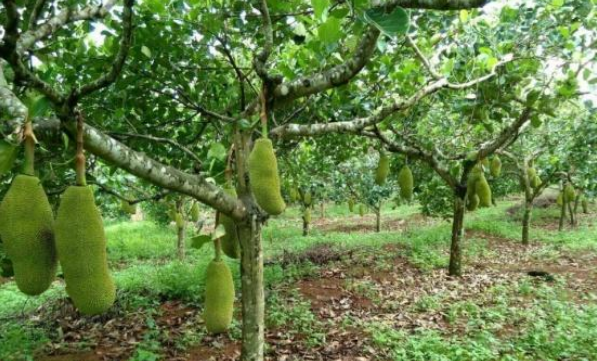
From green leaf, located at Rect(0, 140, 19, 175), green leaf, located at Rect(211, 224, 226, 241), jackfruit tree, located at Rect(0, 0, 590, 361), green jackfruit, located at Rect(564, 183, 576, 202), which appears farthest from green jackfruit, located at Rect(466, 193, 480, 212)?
green leaf, located at Rect(0, 140, 19, 175)

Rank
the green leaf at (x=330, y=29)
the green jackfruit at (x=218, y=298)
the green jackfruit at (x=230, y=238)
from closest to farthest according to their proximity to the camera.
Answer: the green leaf at (x=330, y=29)
the green jackfruit at (x=218, y=298)
the green jackfruit at (x=230, y=238)

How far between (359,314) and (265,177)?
10.7 ft

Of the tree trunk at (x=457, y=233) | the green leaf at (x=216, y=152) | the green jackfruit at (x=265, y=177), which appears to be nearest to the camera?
the green jackfruit at (x=265, y=177)

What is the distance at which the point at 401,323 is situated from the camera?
425cm

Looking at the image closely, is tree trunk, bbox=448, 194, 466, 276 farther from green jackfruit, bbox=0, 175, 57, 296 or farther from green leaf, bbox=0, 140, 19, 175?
green leaf, bbox=0, 140, 19, 175

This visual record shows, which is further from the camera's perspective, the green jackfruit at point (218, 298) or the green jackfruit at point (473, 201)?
the green jackfruit at point (473, 201)

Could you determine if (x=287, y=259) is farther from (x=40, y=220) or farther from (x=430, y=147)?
(x=40, y=220)

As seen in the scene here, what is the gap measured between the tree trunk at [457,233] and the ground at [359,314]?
0.17m

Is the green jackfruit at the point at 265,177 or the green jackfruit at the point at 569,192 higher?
the green jackfruit at the point at 265,177

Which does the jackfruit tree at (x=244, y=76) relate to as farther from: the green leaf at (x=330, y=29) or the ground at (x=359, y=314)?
the ground at (x=359, y=314)

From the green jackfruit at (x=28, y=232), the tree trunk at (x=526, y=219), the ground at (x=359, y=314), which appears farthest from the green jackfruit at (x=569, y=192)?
the green jackfruit at (x=28, y=232)

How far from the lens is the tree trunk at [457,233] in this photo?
218 inches

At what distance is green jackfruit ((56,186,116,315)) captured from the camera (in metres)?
1.03

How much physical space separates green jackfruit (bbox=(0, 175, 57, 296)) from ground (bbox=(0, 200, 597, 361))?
2668mm
